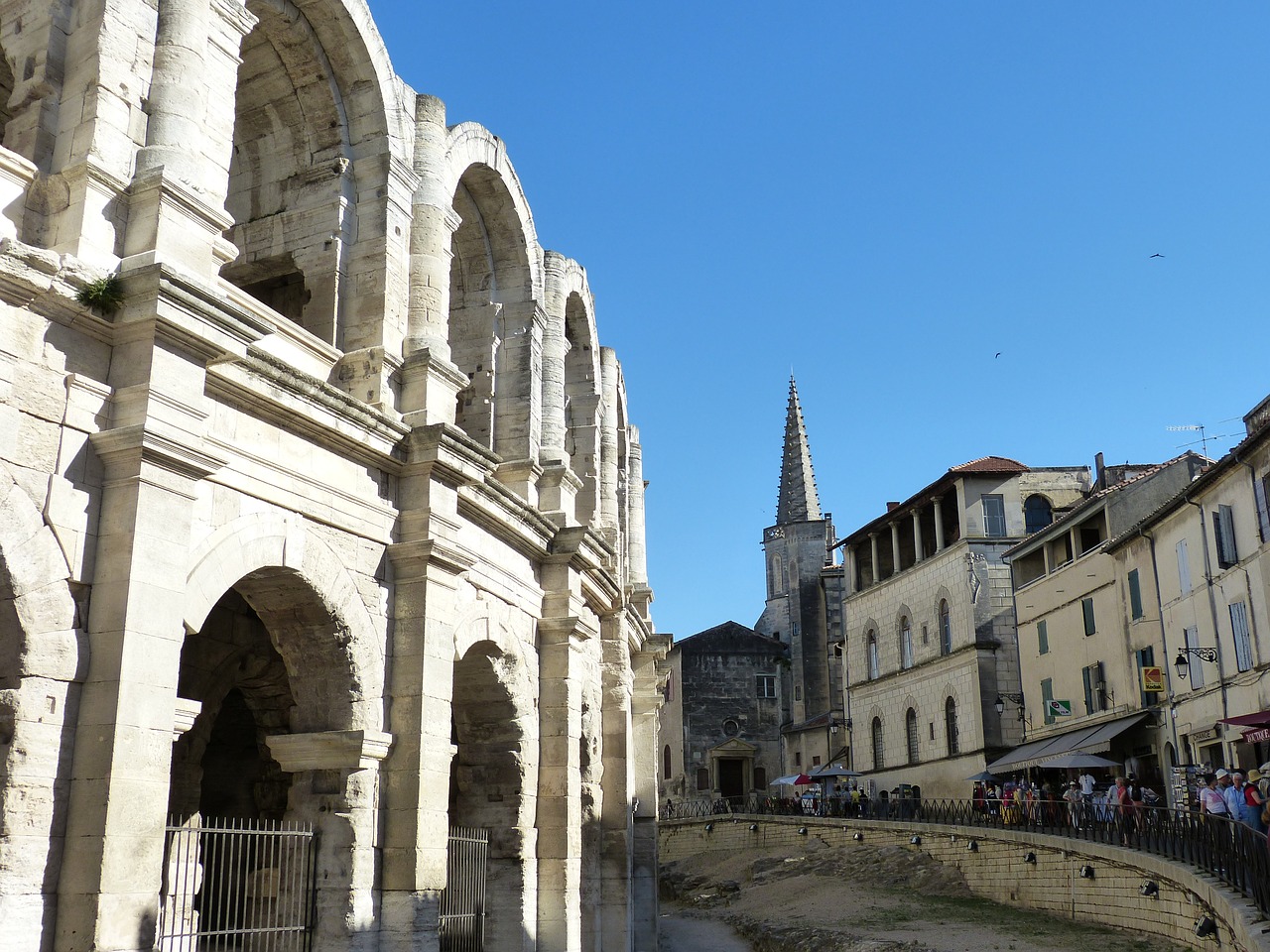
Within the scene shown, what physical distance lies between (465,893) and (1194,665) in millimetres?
16792

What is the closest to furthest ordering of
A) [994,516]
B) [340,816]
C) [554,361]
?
1. [340,816]
2. [554,361]
3. [994,516]

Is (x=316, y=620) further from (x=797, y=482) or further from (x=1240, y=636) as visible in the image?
(x=797, y=482)

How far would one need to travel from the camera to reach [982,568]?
3669 cm

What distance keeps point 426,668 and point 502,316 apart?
673 cm

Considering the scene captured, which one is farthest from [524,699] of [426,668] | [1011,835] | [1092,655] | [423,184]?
[1092,655]

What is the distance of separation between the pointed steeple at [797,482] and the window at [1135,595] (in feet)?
137

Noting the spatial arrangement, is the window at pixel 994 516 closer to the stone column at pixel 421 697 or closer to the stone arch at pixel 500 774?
the stone arch at pixel 500 774

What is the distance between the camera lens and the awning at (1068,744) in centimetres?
2705

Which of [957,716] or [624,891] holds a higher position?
[957,716]

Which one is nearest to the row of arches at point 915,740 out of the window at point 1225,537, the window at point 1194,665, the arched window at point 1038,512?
the arched window at point 1038,512

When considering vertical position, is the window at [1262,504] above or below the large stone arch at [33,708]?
above

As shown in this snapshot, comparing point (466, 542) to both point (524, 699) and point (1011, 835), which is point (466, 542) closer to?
point (524, 699)

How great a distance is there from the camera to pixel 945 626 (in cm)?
3828

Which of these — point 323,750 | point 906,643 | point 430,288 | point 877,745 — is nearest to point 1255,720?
point 430,288
